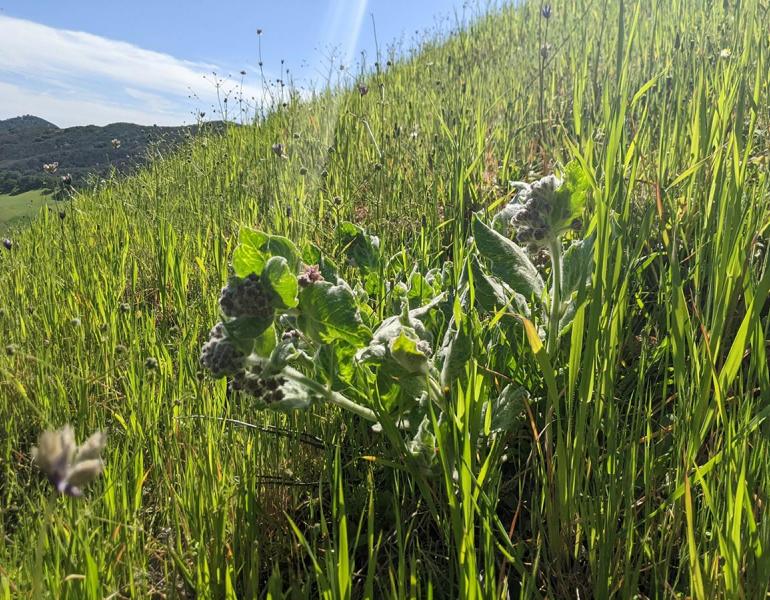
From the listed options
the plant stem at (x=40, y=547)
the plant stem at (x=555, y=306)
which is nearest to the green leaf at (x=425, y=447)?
the plant stem at (x=555, y=306)

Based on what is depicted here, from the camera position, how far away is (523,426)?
4.71ft

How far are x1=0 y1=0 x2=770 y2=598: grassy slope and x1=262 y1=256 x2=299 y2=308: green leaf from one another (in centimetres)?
41

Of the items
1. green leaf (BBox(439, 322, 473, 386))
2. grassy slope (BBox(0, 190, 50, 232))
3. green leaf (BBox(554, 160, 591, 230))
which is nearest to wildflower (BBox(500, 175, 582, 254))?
green leaf (BBox(554, 160, 591, 230))

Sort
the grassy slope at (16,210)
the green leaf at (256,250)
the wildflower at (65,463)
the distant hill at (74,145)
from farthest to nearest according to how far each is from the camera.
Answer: the distant hill at (74,145) → the grassy slope at (16,210) → the green leaf at (256,250) → the wildflower at (65,463)

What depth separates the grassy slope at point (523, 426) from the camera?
1.02 meters

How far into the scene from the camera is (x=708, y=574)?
904 millimetres

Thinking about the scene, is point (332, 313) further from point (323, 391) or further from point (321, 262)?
point (321, 262)

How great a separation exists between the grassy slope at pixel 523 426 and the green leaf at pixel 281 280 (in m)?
0.41

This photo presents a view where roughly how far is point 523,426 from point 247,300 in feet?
2.46

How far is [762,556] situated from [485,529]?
404 mm

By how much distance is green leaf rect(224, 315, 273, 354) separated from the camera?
1.13 m

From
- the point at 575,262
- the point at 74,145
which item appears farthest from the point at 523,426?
the point at 74,145

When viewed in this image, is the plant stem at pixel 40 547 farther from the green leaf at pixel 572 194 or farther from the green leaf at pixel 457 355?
the green leaf at pixel 572 194

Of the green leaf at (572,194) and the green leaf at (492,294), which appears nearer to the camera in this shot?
the green leaf at (572,194)
